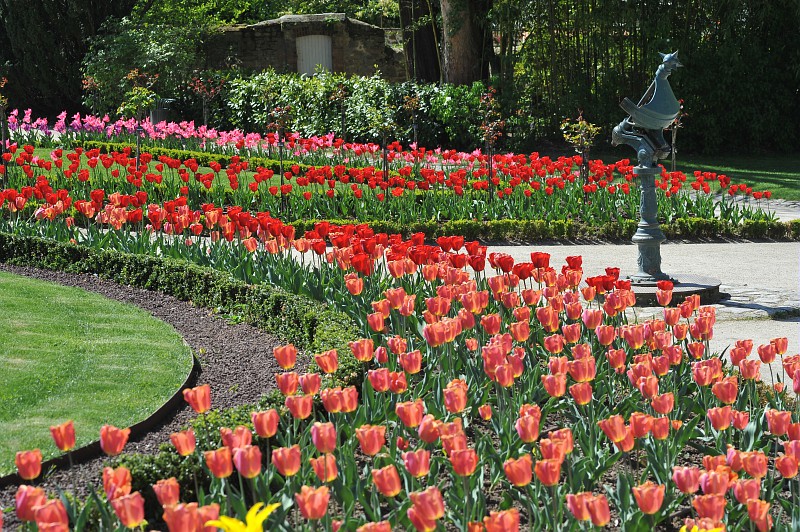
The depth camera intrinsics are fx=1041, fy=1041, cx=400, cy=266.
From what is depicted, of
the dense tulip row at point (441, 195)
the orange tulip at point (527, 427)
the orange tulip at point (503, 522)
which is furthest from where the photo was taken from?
the dense tulip row at point (441, 195)

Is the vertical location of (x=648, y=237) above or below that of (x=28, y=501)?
below

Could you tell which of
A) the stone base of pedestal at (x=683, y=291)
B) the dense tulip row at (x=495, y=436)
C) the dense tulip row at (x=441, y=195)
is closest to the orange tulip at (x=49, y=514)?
the dense tulip row at (x=495, y=436)

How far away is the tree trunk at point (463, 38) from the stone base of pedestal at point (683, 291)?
13.3 m

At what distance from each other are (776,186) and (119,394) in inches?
477

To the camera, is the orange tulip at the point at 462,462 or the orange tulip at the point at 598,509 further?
the orange tulip at the point at 462,462

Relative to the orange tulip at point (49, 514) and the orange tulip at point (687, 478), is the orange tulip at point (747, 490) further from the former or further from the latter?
the orange tulip at point (49, 514)

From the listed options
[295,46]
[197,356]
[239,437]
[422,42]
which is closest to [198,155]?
[422,42]

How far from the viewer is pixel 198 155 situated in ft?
53.9

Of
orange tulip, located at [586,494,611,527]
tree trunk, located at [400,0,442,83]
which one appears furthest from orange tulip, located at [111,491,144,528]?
tree trunk, located at [400,0,442,83]

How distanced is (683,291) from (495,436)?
3690 millimetres

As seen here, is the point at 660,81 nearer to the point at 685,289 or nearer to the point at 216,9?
the point at 685,289

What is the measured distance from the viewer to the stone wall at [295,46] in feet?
89.1

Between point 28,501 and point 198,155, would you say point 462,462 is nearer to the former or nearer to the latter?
point 28,501

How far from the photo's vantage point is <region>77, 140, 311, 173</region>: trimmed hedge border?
1539 centimetres
